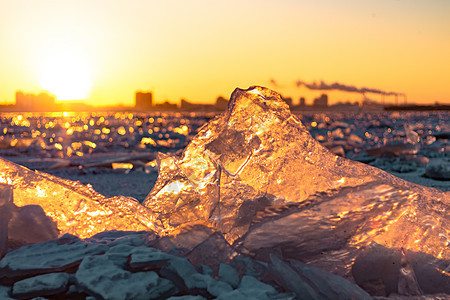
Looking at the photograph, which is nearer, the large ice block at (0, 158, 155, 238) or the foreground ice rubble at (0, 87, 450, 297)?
the foreground ice rubble at (0, 87, 450, 297)

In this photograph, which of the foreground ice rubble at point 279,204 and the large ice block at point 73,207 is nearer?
the foreground ice rubble at point 279,204

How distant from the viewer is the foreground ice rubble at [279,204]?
1707 mm

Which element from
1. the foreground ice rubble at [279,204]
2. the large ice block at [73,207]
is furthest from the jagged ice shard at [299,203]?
the large ice block at [73,207]

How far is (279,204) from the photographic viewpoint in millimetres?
1888

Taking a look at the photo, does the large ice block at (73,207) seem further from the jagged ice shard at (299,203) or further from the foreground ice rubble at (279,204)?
the jagged ice shard at (299,203)

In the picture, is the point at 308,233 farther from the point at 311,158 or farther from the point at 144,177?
the point at 144,177

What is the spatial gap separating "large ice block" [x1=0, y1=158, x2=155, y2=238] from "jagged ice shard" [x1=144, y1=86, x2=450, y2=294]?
13 cm

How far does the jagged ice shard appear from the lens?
1706 millimetres

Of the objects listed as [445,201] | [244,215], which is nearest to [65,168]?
[244,215]

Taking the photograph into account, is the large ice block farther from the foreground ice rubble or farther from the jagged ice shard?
the jagged ice shard

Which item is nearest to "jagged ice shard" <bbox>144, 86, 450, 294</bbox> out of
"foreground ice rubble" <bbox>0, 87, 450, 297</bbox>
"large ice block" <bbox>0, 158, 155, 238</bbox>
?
"foreground ice rubble" <bbox>0, 87, 450, 297</bbox>

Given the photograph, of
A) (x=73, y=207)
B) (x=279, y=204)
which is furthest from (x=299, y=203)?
(x=73, y=207)

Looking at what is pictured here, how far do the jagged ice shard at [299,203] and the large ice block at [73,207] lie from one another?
0.44 feet

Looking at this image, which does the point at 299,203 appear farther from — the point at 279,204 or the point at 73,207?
the point at 73,207
